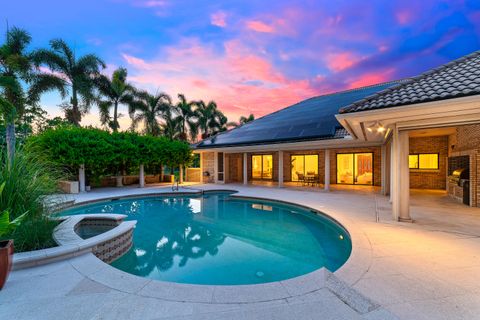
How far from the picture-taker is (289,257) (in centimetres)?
491

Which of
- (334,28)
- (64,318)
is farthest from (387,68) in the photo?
(64,318)

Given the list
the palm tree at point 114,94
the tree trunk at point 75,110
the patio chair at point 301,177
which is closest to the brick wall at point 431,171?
the patio chair at point 301,177

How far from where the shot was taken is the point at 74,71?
650 inches

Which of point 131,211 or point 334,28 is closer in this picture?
point 131,211

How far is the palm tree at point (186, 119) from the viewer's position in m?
24.2

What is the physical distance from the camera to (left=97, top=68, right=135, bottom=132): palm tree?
18.6 metres

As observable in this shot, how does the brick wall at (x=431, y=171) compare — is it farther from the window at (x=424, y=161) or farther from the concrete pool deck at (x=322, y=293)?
the concrete pool deck at (x=322, y=293)

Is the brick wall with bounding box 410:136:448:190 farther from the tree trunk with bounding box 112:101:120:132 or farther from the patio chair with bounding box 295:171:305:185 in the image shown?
the tree trunk with bounding box 112:101:120:132

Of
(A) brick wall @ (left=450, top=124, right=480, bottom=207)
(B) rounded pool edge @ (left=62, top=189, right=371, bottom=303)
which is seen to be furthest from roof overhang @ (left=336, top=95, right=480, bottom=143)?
(A) brick wall @ (left=450, top=124, right=480, bottom=207)

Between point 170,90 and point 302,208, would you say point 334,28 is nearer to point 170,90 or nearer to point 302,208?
point 302,208

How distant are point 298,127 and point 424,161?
722 centimetres

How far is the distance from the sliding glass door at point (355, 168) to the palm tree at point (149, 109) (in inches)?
645

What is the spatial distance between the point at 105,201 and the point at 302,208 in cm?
935

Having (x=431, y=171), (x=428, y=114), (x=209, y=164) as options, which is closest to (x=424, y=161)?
(x=431, y=171)
